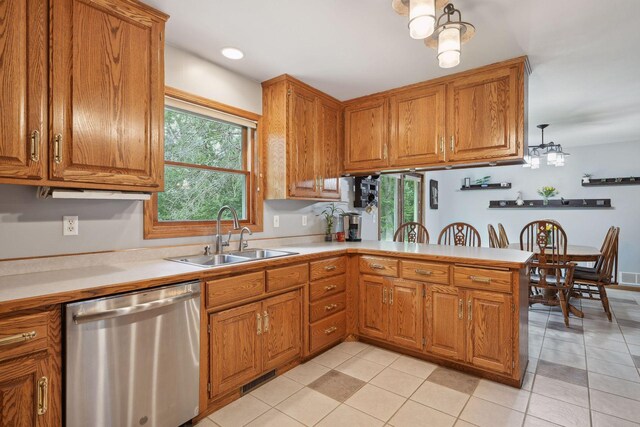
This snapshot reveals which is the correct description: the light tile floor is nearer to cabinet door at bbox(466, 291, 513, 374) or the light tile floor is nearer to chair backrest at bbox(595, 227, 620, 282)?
cabinet door at bbox(466, 291, 513, 374)

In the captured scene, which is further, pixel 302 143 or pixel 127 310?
pixel 302 143

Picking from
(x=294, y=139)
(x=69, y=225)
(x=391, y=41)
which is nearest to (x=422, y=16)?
(x=391, y=41)

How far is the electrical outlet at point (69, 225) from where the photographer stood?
1.80 m

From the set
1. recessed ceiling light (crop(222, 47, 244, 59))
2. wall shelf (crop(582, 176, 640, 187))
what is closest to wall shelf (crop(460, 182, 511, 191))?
wall shelf (crop(582, 176, 640, 187))

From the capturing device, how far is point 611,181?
17.1ft

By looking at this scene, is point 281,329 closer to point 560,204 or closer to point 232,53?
point 232,53

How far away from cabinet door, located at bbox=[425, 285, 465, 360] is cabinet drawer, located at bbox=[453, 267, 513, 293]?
9 centimetres

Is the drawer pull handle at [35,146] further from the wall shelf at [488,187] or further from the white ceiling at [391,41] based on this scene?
the wall shelf at [488,187]

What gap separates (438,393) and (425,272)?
0.84 meters

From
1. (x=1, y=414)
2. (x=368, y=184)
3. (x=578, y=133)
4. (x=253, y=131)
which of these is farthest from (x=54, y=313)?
Result: (x=578, y=133)

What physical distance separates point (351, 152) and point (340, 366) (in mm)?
2118

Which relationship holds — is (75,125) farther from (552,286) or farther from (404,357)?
(552,286)

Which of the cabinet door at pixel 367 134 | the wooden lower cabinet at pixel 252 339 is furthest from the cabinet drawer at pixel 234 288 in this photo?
the cabinet door at pixel 367 134

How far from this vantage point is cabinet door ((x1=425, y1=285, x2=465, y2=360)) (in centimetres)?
239
